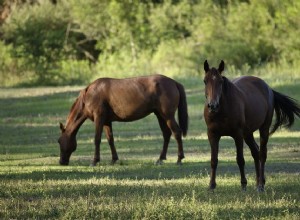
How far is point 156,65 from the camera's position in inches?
1870

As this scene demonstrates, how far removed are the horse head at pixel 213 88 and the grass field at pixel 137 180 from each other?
1.35 m

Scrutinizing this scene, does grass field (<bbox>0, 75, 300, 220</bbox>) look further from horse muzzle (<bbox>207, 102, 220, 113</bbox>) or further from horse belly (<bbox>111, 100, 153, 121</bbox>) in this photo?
horse muzzle (<bbox>207, 102, 220, 113</bbox>)

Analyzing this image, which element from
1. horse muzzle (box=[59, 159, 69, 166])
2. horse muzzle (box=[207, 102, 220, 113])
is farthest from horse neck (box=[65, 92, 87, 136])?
horse muzzle (box=[207, 102, 220, 113])

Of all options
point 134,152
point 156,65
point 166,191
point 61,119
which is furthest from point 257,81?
point 156,65

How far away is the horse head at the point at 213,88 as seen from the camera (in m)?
12.5

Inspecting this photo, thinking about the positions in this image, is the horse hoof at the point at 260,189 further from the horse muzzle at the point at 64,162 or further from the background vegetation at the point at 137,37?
the background vegetation at the point at 137,37

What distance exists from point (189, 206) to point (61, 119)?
20.0 m

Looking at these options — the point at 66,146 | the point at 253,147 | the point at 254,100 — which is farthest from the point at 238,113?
the point at 66,146

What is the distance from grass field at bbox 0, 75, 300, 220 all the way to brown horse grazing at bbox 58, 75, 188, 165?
2.25 ft

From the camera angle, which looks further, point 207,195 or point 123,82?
point 123,82

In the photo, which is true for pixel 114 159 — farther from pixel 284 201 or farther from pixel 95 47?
pixel 95 47

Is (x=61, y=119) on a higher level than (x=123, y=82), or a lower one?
lower

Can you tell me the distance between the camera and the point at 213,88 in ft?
41.1

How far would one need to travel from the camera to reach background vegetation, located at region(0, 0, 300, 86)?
47.8 meters
